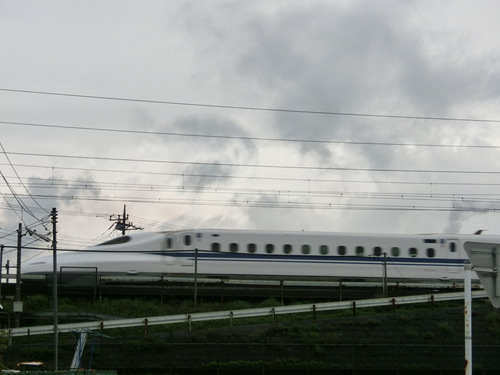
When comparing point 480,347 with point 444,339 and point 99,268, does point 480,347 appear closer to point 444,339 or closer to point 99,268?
point 444,339

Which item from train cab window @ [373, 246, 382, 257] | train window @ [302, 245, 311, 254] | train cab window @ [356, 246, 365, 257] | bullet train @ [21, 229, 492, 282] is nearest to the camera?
bullet train @ [21, 229, 492, 282]

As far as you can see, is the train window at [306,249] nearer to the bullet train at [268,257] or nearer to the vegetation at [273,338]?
the bullet train at [268,257]

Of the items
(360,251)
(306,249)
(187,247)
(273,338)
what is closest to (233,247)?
(187,247)

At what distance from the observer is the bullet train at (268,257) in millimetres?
42531

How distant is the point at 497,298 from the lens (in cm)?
1036

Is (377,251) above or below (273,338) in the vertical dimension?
above

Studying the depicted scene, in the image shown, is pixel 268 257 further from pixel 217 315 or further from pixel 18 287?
pixel 18 287

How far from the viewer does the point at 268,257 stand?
43406mm

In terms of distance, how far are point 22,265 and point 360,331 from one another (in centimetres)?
1842

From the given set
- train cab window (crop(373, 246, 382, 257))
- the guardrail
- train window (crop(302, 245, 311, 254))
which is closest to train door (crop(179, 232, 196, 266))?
train window (crop(302, 245, 311, 254))

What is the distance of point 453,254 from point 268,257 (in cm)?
1031

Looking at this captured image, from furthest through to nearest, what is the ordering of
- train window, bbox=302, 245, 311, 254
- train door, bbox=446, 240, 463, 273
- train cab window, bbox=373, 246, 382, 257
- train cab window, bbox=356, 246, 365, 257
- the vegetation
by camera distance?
train door, bbox=446, 240, 463, 273 < train cab window, bbox=373, 246, 382, 257 < train cab window, bbox=356, 246, 365, 257 < train window, bbox=302, 245, 311, 254 < the vegetation

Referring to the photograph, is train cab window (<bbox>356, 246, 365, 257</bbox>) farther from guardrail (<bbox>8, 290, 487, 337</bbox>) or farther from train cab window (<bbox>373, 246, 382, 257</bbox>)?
guardrail (<bbox>8, 290, 487, 337</bbox>)

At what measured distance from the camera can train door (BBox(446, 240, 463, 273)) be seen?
44562 millimetres
